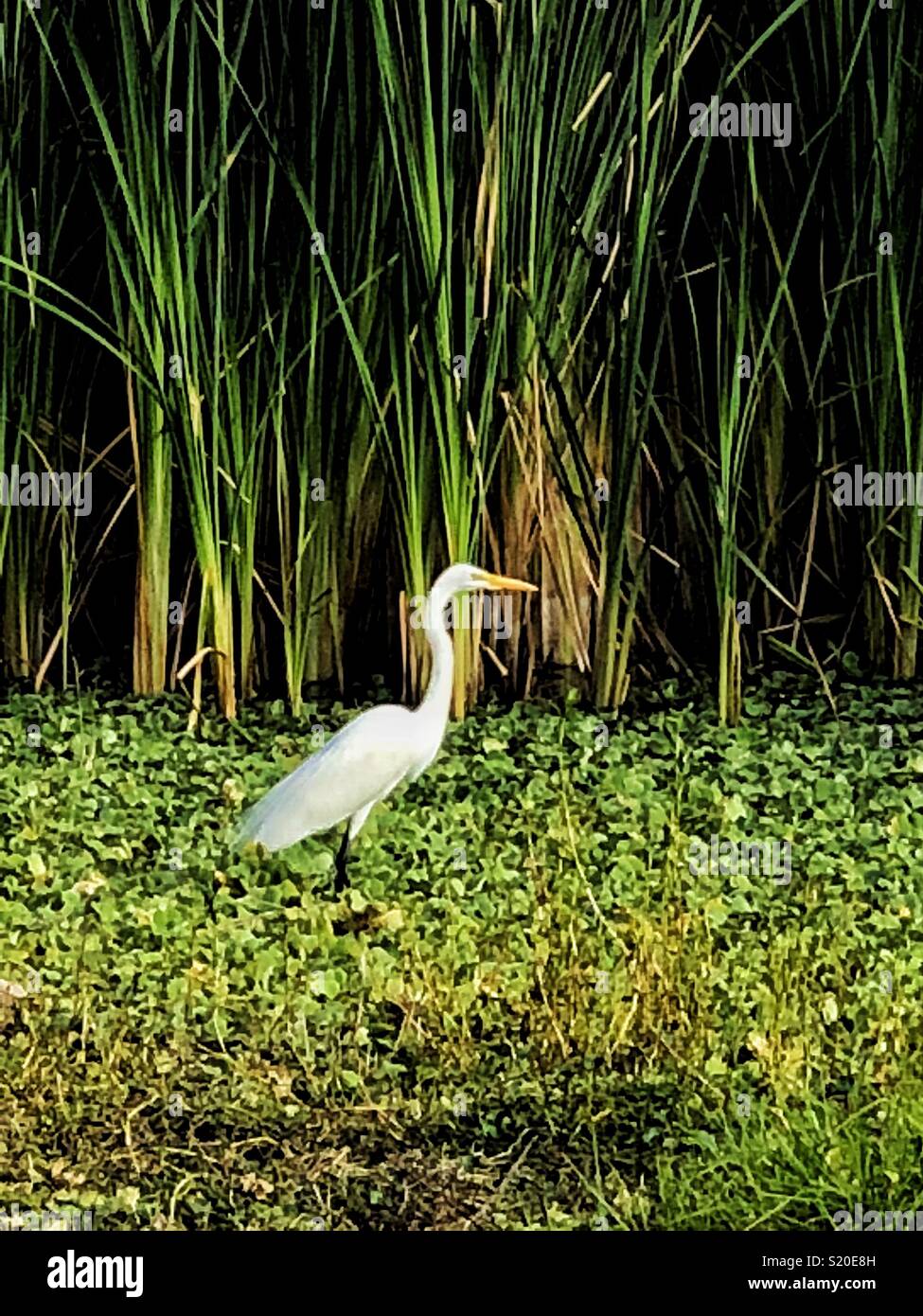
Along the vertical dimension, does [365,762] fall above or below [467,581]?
below

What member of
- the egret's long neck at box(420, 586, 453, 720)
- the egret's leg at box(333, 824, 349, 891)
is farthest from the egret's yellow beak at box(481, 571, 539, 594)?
the egret's leg at box(333, 824, 349, 891)

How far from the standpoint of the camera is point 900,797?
122 inches

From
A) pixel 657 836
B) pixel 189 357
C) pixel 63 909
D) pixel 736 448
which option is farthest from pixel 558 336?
pixel 63 909

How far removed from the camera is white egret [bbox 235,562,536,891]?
2.87 m

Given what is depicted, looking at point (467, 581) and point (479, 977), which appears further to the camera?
point (467, 581)

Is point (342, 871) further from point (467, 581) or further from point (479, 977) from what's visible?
point (467, 581)

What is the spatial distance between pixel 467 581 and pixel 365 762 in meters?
0.30

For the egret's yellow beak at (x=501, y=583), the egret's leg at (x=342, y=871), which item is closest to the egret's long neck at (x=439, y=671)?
the egret's yellow beak at (x=501, y=583)

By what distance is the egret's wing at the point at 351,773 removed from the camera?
2.87m

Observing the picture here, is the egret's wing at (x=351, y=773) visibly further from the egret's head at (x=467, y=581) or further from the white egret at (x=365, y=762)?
the egret's head at (x=467, y=581)

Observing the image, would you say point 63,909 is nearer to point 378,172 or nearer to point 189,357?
point 189,357

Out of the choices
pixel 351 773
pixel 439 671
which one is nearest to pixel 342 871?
pixel 351 773

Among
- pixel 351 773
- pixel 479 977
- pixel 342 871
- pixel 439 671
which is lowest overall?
pixel 479 977

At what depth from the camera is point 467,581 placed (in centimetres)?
298
